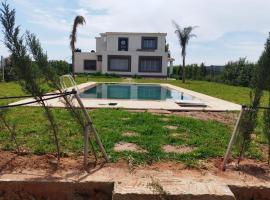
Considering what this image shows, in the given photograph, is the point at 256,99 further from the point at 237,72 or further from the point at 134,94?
the point at 237,72

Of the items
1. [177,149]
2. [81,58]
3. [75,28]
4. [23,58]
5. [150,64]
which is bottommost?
[177,149]

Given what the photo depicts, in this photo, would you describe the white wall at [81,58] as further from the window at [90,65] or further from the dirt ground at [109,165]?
the dirt ground at [109,165]

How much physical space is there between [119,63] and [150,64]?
405 centimetres

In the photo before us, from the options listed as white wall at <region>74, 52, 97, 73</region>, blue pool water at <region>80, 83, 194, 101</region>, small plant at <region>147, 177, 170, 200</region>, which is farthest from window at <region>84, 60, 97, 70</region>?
small plant at <region>147, 177, 170, 200</region>

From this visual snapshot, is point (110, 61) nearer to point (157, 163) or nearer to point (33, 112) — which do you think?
point (33, 112)

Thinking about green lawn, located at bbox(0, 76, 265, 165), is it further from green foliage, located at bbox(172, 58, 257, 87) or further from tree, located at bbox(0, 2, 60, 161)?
green foliage, located at bbox(172, 58, 257, 87)

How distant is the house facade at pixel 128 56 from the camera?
4800 cm

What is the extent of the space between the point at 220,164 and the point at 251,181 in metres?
0.86

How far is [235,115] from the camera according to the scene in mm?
11805

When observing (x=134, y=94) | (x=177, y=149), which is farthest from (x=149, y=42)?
(x=177, y=149)

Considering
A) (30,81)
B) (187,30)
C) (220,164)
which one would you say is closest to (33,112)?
(30,81)

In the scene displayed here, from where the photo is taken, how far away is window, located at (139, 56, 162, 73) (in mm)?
47969

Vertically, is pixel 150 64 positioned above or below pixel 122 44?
below

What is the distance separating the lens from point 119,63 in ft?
159
